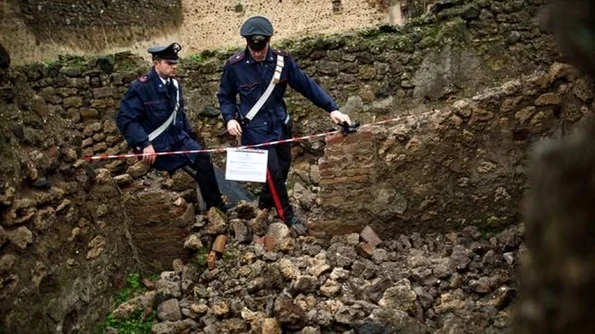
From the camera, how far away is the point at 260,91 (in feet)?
17.6

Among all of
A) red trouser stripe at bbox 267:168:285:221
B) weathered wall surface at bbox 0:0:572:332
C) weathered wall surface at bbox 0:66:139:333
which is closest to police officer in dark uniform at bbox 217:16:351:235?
red trouser stripe at bbox 267:168:285:221

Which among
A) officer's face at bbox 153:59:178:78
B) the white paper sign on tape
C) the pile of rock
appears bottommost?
the pile of rock

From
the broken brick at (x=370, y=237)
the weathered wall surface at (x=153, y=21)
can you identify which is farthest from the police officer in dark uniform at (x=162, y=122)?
the weathered wall surface at (x=153, y=21)

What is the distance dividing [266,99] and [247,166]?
597mm

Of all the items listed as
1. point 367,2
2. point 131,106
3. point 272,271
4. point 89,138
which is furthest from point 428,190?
point 367,2

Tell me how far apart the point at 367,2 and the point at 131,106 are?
1212 cm

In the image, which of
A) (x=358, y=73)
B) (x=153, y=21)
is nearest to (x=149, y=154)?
(x=358, y=73)

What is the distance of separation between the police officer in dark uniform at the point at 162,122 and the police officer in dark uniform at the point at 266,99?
0.49 metres

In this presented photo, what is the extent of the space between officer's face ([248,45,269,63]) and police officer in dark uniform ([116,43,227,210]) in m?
0.73

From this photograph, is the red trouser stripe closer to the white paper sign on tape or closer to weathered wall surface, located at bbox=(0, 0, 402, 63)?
the white paper sign on tape

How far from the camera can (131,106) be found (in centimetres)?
554

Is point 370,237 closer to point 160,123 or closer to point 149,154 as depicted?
point 149,154

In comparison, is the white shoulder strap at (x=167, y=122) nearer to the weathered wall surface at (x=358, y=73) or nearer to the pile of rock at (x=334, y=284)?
the weathered wall surface at (x=358, y=73)

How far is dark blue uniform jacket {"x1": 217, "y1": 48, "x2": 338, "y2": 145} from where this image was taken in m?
5.35
